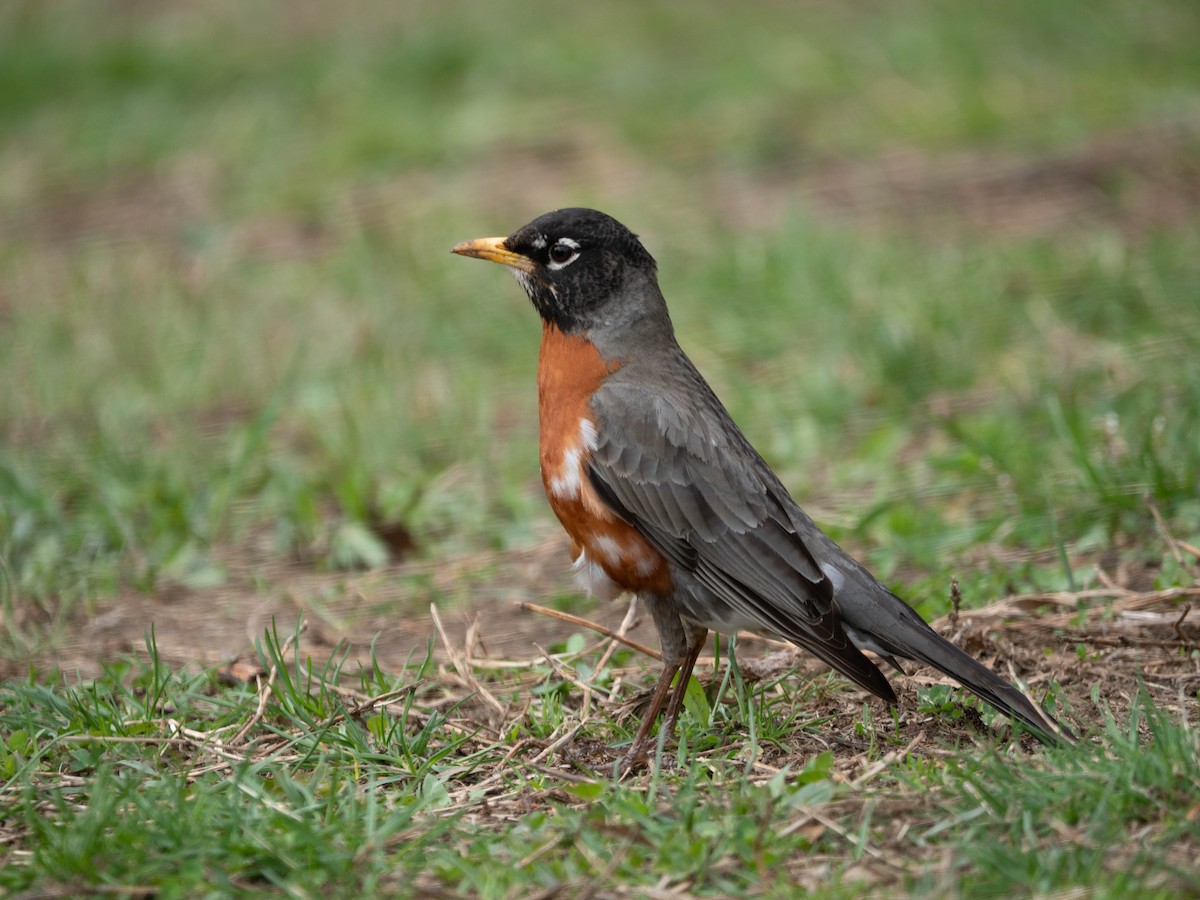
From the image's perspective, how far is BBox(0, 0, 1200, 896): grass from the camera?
3.40m

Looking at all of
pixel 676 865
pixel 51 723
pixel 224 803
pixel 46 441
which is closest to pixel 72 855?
pixel 224 803

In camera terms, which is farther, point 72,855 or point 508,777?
point 508,777

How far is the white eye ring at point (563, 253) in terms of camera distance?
16.1 feet

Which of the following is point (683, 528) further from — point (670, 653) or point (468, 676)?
point (468, 676)

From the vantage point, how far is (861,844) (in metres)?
Answer: 3.29

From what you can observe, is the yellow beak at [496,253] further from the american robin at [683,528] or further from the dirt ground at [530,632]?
the dirt ground at [530,632]

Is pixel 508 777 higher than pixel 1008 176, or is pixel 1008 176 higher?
pixel 1008 176

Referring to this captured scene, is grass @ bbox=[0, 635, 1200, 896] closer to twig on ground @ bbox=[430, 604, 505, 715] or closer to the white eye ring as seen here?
twig on ground @ bbox=[430, 604, 505, 715]

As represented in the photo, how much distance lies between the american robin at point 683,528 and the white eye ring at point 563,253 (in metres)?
0.16

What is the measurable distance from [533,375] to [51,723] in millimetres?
3795

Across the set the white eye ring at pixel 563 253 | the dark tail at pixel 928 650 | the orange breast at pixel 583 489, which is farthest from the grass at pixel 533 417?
the white eye ring at pixel 563 253

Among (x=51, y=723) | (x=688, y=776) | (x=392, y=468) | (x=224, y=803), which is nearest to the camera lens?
(x=224, y=803)

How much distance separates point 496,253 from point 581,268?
341 mm

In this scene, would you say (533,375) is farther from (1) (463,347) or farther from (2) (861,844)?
(2) (861,844)
